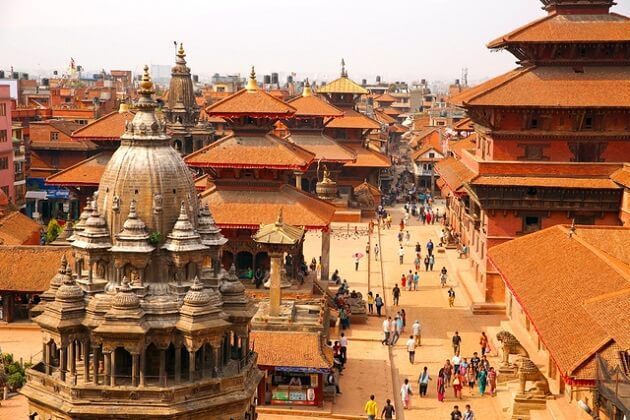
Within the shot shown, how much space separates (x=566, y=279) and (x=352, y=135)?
4955 centimetres

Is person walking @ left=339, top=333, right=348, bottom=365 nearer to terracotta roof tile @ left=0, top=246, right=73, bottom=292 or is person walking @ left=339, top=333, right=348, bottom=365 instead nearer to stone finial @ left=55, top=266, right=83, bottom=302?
terracotta roof tile @ left=0, top=246, right=73, bottom=292

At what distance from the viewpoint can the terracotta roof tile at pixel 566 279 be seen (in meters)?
21.1

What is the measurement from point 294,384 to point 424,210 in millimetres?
45643

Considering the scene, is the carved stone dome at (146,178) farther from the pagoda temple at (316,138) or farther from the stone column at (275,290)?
the pagoda temple at (316,138)

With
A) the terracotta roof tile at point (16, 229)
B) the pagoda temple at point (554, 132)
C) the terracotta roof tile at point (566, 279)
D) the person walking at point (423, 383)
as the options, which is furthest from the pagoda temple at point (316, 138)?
the person walking at point (423, 383)

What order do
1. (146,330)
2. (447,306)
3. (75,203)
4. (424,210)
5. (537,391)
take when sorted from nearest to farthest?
(146,330)
(537,391)
(447,306)
(75,203)
(424,210)

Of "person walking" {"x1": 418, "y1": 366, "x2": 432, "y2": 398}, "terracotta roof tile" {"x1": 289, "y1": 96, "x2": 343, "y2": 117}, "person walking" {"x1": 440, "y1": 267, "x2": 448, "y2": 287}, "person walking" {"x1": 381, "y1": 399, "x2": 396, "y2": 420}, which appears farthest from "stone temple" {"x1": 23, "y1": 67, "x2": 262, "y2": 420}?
"terracotta roof tile" {"x1": 289, "y1": 96, "x2": 343, "y2": 117}

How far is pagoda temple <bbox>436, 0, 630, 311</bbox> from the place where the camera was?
38.8m

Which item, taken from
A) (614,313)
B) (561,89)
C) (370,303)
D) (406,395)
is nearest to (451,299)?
(370,303)

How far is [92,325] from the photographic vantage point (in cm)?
1814

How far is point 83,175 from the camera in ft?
171

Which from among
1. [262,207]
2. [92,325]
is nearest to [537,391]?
[92,325]

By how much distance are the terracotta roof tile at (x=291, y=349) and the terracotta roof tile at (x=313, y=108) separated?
38997 mm

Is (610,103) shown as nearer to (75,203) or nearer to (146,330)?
(146,330)
